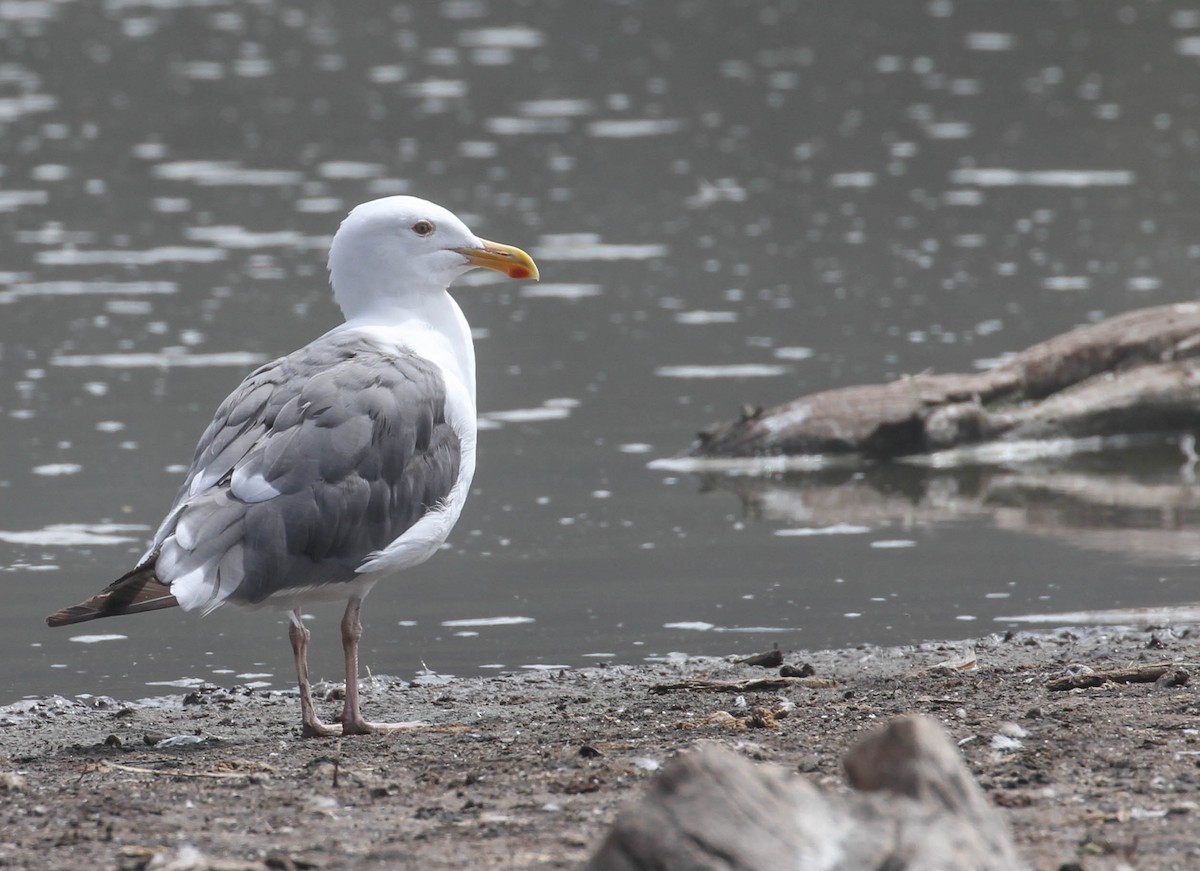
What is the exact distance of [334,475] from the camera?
23.9 feet

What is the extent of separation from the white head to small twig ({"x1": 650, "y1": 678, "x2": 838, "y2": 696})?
2.06 metres

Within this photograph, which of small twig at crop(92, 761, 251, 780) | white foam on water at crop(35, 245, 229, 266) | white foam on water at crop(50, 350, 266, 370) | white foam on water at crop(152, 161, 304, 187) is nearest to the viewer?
small twig at crop(92, 761, 251, 780)

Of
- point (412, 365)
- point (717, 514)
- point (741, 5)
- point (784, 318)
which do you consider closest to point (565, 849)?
point (412, 365)

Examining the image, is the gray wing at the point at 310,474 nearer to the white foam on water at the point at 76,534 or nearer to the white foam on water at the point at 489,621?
the white foam on water at the point at 489,621

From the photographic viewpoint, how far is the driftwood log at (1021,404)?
42.5 feet

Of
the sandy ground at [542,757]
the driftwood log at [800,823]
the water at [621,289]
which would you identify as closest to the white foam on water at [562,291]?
the water at [621,289]

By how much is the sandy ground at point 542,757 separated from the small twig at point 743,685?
0.03 meters

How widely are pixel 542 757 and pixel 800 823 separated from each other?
2191 millimetres

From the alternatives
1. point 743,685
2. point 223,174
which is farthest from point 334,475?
point 223,174

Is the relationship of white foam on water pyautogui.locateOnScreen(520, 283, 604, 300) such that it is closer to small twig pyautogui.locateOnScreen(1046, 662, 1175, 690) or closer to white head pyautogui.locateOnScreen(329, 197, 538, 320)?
white head pyautogui.locateOnScreen(329, 197, 538, 320)

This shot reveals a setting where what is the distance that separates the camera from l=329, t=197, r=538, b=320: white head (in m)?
8.36

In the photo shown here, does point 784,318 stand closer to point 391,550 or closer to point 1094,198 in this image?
point 1094,198

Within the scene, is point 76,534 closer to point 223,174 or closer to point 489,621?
point 489,621

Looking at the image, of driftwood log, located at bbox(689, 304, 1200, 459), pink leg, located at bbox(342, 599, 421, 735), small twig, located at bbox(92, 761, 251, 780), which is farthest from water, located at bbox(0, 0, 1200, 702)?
small twig, located at bbox(92, 761, 251, 780)
